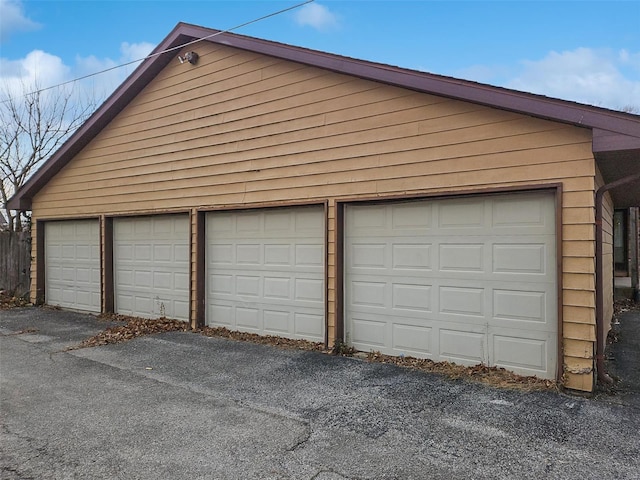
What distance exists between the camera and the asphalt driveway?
300cm

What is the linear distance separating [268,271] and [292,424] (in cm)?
350

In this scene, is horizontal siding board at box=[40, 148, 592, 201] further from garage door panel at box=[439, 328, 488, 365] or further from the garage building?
garage door panel at box=[439, 328, 488, 365]

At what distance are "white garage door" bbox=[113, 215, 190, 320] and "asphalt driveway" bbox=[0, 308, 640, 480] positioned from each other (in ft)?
8.33

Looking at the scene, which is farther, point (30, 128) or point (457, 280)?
point (30, 128)

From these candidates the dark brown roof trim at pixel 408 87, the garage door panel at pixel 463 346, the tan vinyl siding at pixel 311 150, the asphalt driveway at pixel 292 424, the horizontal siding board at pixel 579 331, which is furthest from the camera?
the garage door panel at pixel 463 346

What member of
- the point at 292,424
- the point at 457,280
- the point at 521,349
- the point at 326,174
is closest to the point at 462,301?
the point at 457,280

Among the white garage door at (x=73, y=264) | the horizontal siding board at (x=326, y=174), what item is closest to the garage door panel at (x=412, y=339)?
the horizontal siding board at (x=326, y=174)

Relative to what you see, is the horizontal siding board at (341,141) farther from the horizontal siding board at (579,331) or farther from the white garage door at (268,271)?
the horizontal siding board at (579,331)

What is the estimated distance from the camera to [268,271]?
23.0 feet

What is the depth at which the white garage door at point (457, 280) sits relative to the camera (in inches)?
189

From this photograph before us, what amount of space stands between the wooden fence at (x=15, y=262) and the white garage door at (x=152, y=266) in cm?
391

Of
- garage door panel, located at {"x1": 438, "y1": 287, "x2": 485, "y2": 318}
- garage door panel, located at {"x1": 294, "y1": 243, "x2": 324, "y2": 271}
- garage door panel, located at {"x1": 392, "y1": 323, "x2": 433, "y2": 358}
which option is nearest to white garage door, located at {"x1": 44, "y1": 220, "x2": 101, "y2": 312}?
garage door panel, located at {"x1": 294, "y1": 243, "x2": 324, "y2": 271}

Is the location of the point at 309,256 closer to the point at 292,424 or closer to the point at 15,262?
the point at 292,424

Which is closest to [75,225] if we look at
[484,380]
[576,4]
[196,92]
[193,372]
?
[196,92]
